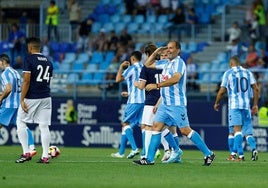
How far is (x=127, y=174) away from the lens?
17.6 meters

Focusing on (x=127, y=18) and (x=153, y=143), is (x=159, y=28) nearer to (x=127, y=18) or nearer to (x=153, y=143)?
(x=127, y=18)

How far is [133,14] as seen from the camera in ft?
132

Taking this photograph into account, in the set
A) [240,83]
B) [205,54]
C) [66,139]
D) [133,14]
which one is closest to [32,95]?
[240,83]

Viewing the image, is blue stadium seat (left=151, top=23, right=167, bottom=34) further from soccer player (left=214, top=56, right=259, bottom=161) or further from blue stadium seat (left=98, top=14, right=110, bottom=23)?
soccer player (left=214, top=56, right=259, bottom=161)

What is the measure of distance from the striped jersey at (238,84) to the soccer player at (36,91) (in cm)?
409

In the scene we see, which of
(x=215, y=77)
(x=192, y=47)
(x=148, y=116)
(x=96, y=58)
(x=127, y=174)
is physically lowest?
(x=127, y=174)

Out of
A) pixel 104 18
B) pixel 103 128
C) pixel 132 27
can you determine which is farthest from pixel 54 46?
pixel 103 128

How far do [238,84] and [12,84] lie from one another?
4.72m

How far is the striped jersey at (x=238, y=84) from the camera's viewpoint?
72.5ft

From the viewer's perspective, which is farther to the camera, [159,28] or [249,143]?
[159,28]

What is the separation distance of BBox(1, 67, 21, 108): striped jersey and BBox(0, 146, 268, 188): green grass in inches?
68.3

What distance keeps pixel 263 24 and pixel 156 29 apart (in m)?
4.19

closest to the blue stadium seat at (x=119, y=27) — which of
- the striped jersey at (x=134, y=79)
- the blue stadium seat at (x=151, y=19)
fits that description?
the blue stadium seat at (x=151, y=19)

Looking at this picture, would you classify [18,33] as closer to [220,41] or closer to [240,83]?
[220,41]
